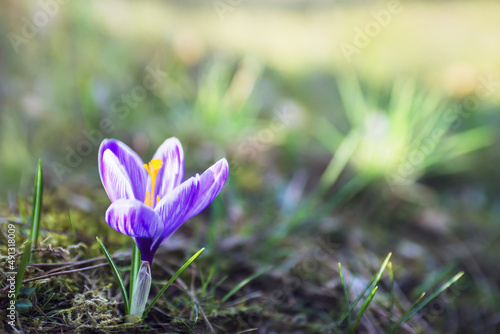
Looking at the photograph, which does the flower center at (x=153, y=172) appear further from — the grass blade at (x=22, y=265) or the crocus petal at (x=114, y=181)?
the grass blade at (x=22, y=265)

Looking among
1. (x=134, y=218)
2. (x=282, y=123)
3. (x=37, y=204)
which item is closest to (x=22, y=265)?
(x=37, y=204)

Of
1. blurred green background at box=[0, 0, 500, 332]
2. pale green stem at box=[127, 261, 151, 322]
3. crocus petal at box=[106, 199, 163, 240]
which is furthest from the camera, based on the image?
blurred green background at box=[0, 0, 500, 332]

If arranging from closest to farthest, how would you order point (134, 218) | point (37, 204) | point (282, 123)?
point (134, 218) < point (37, 204) < point (282, 123)

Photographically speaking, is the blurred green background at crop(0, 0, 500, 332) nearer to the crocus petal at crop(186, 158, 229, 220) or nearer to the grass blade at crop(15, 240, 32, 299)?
the grass blade at crop(15, 240, 32, 299)

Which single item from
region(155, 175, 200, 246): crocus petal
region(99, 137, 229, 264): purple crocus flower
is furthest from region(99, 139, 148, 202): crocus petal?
region(155, 175, 200, 246): crocus petal

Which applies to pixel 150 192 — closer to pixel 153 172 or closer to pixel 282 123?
pixel 153 172

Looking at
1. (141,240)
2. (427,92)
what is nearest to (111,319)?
(141,240)

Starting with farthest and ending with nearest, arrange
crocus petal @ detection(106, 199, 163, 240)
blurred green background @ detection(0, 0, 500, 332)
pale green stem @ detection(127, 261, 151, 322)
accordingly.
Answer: blurred green background @ detection(0, 0, 500, 332) < pale green stem @ detection(127, 261, 151, 322) < crocus petal @ detection(106, 199, 163, 240)
